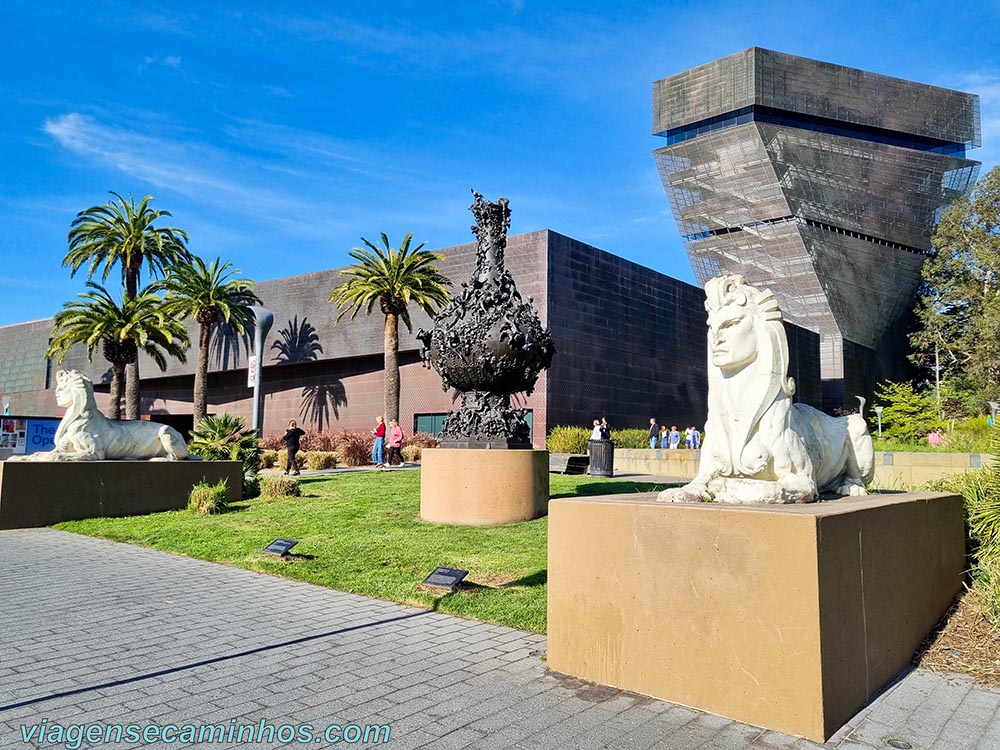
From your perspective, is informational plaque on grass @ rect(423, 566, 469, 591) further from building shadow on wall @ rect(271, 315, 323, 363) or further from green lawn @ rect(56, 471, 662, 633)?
building shadow on wall @ rect(271, 315, 323, 363)

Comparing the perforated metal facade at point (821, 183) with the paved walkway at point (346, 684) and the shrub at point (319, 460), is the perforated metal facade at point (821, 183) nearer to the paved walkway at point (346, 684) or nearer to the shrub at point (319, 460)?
the shrub at point (319, 460)

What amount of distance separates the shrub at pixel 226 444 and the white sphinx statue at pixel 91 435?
2082 mm

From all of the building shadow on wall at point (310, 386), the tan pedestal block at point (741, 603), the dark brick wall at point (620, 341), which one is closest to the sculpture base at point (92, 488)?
the tan pedestal block at point (741, 603)

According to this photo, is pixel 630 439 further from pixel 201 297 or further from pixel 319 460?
pixel 201 297

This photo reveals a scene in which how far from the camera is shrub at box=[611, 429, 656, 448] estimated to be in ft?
93.2

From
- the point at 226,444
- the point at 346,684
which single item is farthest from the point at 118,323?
the point at 346,684

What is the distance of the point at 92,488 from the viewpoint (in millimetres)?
12617

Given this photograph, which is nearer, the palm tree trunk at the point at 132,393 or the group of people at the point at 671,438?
the group of people at the point at 671,438

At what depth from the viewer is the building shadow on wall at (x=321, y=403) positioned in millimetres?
37469

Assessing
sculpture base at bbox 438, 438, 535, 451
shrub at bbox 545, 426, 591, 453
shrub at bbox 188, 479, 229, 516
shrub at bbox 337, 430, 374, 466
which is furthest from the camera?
shrub at bbox 337, 430, 374, 466

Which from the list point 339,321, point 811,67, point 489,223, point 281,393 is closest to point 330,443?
point 339,321

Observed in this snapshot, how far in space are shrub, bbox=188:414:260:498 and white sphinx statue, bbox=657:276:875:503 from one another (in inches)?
506

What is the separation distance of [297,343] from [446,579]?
109 feet

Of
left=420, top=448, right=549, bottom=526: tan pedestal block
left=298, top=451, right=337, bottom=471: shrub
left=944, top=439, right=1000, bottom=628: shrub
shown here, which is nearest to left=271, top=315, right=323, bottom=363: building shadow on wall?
left=298, top=451, right=337, bottom=471: shrub
